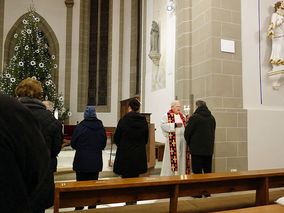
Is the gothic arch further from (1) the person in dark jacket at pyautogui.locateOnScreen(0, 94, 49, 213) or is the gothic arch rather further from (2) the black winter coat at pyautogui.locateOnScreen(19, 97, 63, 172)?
(1) the person in dark jacket at pyautogui.locateOnScreen(0, 94, 49, 213)

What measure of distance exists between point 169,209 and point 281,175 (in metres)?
1.53

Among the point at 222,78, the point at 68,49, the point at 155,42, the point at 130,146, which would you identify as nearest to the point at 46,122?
the point at 130,146

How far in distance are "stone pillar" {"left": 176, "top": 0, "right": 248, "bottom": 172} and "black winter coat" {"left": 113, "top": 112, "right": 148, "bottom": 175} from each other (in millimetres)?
2178

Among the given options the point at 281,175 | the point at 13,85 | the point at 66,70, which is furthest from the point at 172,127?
the point at 66,70

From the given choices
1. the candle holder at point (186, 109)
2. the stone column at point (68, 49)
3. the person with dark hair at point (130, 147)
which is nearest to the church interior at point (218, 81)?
the candle holder at point (186, 109)

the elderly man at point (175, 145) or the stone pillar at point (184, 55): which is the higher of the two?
the stone pillar at point (184, 55)

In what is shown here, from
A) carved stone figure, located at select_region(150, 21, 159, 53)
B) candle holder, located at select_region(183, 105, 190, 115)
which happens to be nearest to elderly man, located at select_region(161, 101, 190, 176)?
candle holder, located at select_region(183, 105, 190, 115)

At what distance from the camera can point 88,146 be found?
3207mm

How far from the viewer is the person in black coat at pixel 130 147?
10.9ft

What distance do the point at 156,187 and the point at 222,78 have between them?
3302 millimetres

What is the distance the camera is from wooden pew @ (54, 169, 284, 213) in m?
2.23

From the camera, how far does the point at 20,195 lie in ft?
2.58

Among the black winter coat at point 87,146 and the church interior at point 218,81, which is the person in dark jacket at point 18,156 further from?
the black winter coat at point 87,146

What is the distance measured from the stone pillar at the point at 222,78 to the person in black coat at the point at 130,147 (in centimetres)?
217
